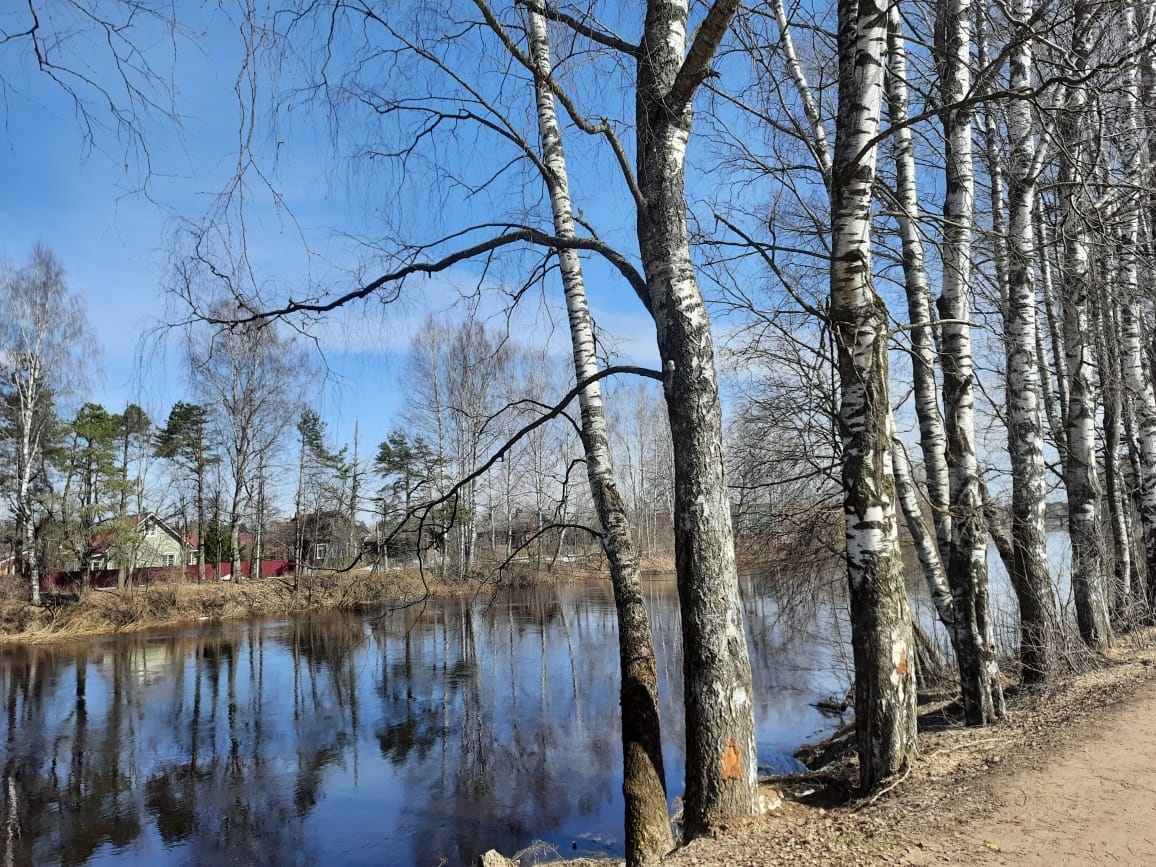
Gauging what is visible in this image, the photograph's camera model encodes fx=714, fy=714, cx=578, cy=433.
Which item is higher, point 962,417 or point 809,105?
point 809,105

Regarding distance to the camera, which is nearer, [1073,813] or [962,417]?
[1073,813]

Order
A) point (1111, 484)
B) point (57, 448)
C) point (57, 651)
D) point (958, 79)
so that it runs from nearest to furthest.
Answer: point (958, 79) < point (1111, 484) < point (57, 651) < point (57, 448)

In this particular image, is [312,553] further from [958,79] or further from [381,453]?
[958,79]

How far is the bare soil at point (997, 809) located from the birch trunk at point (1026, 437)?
136 centimetres

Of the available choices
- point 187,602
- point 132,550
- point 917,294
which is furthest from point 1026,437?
point 132,550

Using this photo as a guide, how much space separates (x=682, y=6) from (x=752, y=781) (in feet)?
15.7

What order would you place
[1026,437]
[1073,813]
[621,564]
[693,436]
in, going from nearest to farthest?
[1073,813]
[693,436]
[621,564]
[1026,437]

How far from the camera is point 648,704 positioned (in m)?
4.96

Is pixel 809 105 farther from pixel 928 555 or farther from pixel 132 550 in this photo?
pixel 132 550

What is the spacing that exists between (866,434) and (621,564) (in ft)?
6.58

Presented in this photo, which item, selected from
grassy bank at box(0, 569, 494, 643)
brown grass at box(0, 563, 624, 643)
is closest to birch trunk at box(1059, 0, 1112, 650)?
grassy bank at box(0, 569, 494, 643)

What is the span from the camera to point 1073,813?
3.69m

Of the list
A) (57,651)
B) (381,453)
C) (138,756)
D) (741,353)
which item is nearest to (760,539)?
(741,353)

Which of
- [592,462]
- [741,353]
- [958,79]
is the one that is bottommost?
[592,462]
